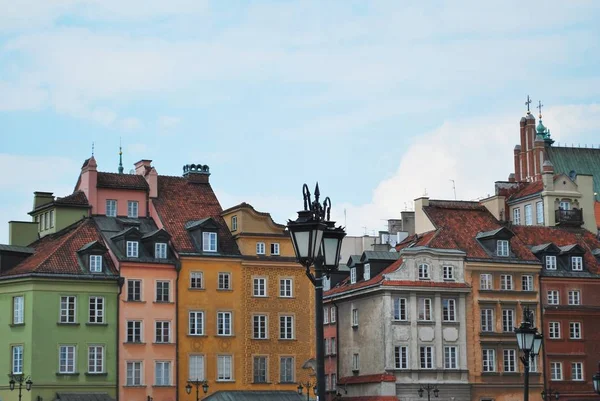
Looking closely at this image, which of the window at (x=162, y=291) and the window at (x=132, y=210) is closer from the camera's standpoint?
the window at (x=162, y=291)

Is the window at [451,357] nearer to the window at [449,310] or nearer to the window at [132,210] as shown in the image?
the window at [449,310]

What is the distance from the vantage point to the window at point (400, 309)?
75.3 meters

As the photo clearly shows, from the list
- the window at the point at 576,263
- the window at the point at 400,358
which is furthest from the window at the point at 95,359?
the window at the point at 576,263

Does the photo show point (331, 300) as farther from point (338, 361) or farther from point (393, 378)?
point (393, 378)

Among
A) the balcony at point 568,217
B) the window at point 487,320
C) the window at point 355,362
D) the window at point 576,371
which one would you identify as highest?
the balcony at point 568,217

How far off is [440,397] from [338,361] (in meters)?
8.13

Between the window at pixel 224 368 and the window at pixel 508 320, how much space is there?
18682 millimetres

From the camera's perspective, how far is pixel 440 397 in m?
75.2

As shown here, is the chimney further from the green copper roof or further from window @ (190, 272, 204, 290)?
the green copper roof

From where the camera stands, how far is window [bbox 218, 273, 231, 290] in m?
71.6

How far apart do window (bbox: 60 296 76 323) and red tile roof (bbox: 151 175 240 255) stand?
23.4 feet

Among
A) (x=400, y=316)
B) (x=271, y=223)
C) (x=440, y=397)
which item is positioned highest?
(x=271, y=223)

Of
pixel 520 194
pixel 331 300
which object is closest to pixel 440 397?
pixel 331 300

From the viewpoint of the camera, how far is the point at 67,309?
220ft
